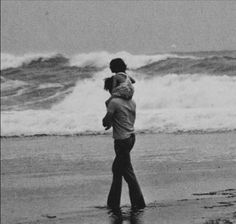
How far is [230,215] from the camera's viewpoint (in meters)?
4.91

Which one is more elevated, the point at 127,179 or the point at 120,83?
the point at 120,83

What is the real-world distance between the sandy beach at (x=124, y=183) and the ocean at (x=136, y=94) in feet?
3.73

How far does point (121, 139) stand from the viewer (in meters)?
5.49

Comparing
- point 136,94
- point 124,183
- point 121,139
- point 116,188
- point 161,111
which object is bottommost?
point 116,188

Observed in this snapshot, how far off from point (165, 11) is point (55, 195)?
2.72 metres

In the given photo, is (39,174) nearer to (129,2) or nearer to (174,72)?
(129,2)

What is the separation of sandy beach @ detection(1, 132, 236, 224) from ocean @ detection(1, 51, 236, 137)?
1.14 metres

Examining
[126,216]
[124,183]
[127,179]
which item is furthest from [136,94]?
[126,216]

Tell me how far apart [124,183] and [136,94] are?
934 cm

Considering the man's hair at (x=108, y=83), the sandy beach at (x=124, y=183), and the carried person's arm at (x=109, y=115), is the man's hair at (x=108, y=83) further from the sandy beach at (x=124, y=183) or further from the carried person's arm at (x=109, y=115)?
the sandy beach at (x=124, y=183)

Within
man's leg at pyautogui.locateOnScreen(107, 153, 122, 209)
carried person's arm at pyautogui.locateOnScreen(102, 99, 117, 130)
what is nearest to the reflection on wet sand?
man's leg at pyautogui.locateOnScreen(107, 153, 122, 209)

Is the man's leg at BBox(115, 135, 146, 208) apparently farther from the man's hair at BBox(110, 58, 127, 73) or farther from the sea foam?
the sea foam

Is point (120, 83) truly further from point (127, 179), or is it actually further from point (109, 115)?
point (127, 179)

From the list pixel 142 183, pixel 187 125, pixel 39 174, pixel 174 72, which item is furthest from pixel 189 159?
pixel 174 72
